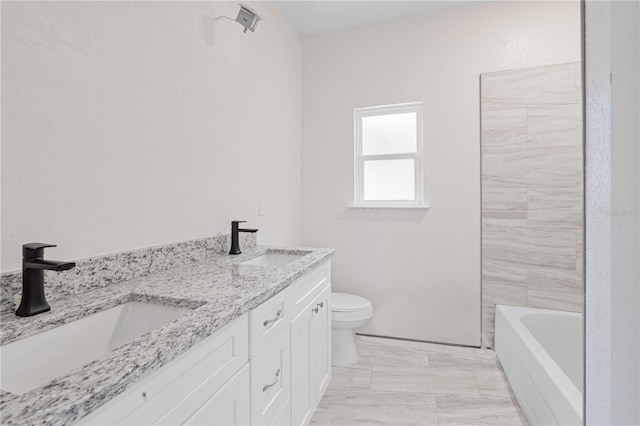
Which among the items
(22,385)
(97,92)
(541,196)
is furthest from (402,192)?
(22,385)

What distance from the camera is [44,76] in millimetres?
960

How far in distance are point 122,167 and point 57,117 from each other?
0.87ft

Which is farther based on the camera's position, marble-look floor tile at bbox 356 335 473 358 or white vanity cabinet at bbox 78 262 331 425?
marble-look floor tile at bbox 356 335 473 358

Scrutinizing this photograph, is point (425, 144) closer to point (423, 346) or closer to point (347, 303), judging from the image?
point (347, 303)

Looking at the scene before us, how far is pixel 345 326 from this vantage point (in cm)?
221

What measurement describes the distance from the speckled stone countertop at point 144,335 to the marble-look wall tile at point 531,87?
6.47 ft

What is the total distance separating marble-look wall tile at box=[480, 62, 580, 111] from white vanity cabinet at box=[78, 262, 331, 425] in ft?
6.17

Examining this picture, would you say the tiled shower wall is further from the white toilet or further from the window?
the white toilet

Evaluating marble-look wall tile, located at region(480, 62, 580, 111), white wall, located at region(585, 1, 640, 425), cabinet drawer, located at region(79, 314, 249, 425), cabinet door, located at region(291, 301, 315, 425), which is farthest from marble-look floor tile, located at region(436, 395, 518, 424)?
marble-look wall tile, located at region(480, 62, 580, 111)

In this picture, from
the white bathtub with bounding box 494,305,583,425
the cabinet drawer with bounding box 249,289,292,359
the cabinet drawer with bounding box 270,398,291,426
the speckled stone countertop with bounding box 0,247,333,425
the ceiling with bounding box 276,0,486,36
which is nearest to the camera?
A: the speckled stone countertop with bounding box 0,247,333,425

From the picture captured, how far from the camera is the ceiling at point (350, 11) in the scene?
2428 millimetres

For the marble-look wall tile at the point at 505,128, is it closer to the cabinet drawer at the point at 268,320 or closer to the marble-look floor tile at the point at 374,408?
the marble-look floor tile at the point at 374,408

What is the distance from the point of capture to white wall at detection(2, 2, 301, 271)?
92 centimetres

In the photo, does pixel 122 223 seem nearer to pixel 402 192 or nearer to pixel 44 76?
pixel 44 76
